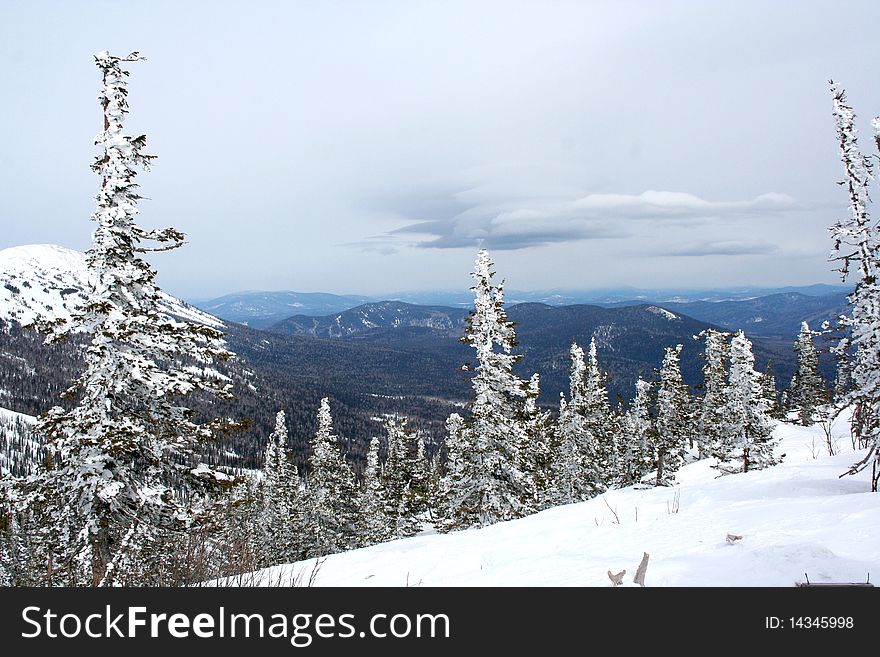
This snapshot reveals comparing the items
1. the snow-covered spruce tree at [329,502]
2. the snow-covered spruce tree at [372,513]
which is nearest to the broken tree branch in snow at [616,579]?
the snow-covered spruce tree at [372,513]

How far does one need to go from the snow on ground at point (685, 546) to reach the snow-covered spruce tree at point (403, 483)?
28443 mm

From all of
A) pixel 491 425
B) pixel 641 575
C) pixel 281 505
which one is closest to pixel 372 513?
pixel 281 505

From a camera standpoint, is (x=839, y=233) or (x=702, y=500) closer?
(x=702, y=500)

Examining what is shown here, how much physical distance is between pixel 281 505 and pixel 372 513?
30.8 ft

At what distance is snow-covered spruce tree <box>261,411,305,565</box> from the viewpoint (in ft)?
137

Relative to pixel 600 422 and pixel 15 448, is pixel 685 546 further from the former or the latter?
pixel 15 448

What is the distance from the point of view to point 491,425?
20.6 m

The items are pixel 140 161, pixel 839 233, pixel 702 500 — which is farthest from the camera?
pixel 140 161

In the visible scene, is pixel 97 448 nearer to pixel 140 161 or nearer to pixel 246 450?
pixel 140 161

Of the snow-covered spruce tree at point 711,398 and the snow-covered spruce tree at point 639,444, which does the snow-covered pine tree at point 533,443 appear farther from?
the snow-covered spruce tree at point 711,398
